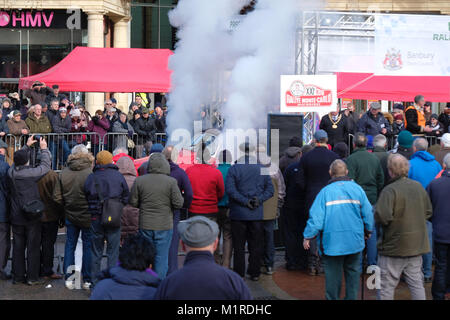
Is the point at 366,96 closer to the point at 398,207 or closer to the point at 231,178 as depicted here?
the point at 231,178

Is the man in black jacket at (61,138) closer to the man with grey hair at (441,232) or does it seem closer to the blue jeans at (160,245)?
the blue jeans at (160,245)

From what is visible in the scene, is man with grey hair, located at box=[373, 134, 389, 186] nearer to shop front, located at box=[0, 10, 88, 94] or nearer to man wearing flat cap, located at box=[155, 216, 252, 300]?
man wearing flat cap, located at box=[155, 216, 252, 300]

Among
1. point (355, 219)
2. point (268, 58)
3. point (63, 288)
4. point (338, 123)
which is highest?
point (268, 58)

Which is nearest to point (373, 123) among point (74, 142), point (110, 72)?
point (110, 72)

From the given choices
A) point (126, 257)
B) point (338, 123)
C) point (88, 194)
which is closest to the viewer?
point (126, 257)

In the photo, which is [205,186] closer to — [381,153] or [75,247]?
[75,247]

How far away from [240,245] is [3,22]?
21.8 m

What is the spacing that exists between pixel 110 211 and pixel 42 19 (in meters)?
21.7

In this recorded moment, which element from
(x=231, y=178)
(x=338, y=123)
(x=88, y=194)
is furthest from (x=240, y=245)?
(x=338, y=123)

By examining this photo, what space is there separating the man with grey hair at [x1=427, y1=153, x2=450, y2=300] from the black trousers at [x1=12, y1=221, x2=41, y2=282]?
16.1 ft

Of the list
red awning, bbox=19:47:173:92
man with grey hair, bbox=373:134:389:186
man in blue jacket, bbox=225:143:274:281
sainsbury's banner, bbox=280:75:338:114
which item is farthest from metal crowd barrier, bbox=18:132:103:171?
man with grey hair, bbox=373:134:389:186

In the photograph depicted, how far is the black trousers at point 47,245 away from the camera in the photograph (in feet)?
29.3

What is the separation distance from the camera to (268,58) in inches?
546

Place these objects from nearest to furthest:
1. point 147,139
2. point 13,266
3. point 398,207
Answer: point 398,207 → point 13,266 → point 147,139
